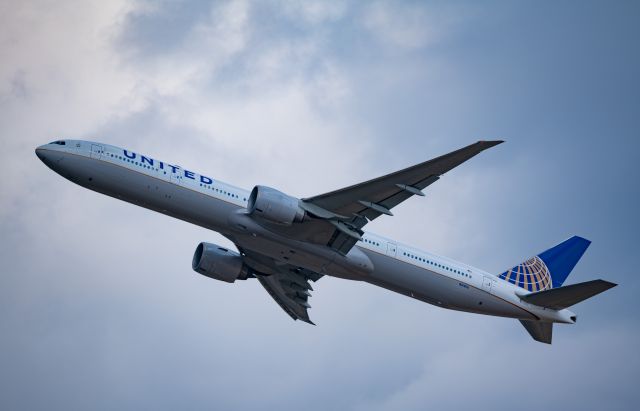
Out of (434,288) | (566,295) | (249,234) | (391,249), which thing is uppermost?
(391,249)

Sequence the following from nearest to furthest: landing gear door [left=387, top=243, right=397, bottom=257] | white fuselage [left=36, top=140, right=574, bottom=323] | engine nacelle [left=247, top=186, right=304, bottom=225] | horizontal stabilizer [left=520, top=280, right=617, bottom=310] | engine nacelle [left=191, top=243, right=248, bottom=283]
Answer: engine nacelle [left=247, top=186, right=304, bottom=225] → white fuselage [left=36, top=140, right=574, bottom=323] → horizontal stabilizer [left=520, top=280, right=617, bottom=310] → landing gear door [left=387, top=243, right=397, bottom=257] → engine nacelle [left=191, top=243, right=248, bottom=283]

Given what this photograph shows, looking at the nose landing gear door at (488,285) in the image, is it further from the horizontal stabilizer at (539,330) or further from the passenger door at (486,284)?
the horizontal stabilizer at (539,330)

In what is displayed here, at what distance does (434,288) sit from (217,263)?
12.9m

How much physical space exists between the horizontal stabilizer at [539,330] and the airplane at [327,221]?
50 centimetres

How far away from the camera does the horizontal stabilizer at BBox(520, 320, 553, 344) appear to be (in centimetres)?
4862

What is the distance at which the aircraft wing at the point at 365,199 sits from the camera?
39719 mm

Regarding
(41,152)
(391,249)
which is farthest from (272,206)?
(41,152)

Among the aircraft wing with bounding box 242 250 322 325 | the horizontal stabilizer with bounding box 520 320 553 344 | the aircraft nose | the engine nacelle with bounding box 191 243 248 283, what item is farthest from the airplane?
the aircraft wing with bounding box 242 250 322 325

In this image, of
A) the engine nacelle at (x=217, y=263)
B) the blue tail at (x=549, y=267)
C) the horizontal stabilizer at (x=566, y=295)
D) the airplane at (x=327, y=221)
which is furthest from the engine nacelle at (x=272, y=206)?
the blue tail at (x=549, y=267)

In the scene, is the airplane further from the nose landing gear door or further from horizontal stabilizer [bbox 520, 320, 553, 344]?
horizontal stabilizer [bbox 520, 320, 553, 344]

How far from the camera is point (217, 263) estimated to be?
5053cm

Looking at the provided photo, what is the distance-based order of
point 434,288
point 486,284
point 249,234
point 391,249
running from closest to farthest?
point 249,234 < point 391,249 < point 434,288 < point 486,284

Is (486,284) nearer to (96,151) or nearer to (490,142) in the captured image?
(490,142)

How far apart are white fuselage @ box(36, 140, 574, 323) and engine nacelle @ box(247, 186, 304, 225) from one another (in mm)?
1286
